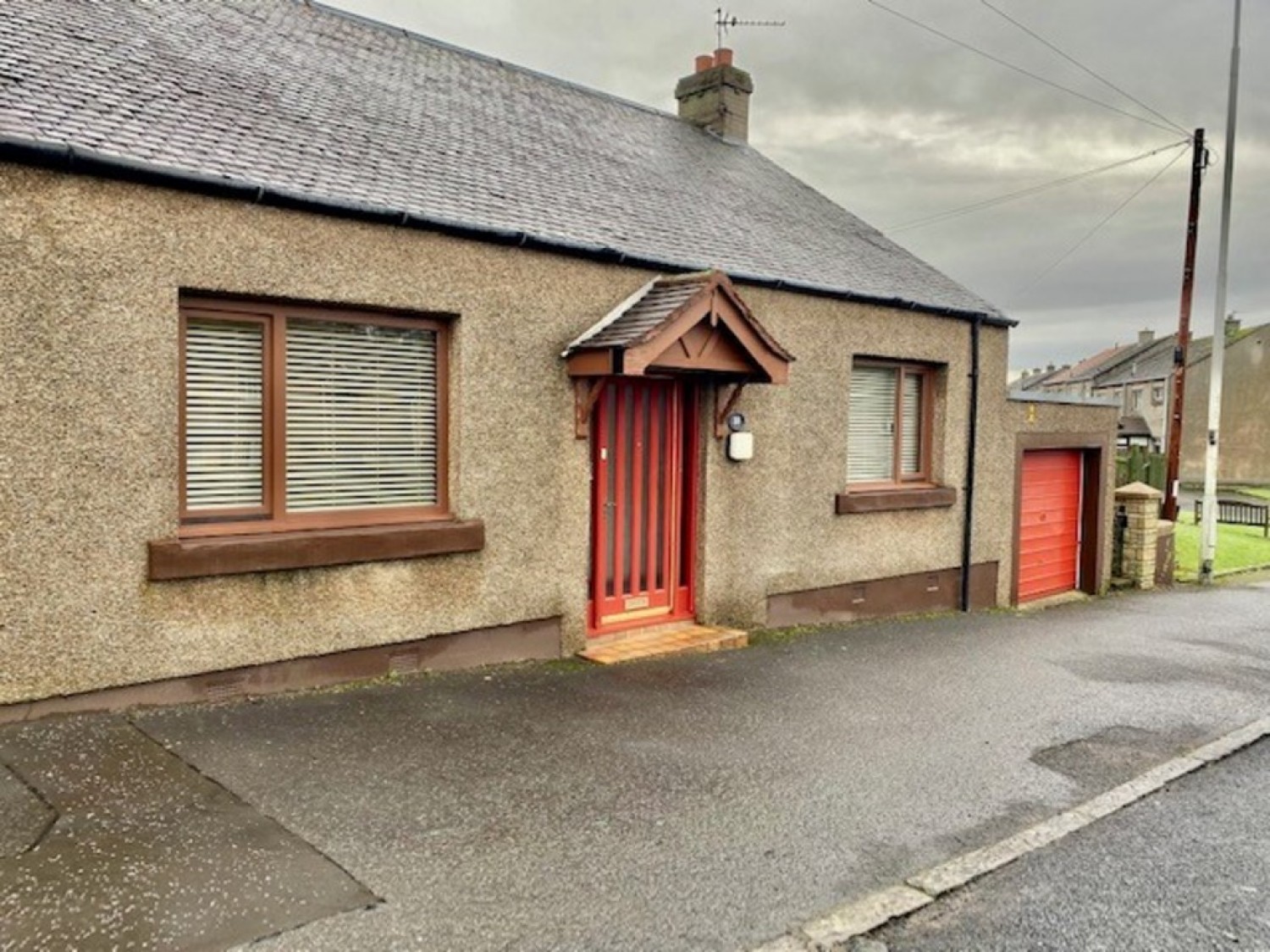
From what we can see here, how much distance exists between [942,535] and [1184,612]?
386 centimetres

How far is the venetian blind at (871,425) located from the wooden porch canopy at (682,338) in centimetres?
250

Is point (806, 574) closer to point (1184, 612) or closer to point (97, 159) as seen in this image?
point (1184, 612)

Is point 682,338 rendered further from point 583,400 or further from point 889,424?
point 889,424

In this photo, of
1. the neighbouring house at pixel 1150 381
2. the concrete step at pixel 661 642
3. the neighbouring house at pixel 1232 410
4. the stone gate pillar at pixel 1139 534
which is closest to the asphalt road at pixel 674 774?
the concrete step at pixel 661 642

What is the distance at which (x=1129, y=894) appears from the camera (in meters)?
4.05

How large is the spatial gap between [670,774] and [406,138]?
20.3 ft

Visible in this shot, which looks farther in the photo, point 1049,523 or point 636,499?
point 1049,523

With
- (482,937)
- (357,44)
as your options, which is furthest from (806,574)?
(357,44)

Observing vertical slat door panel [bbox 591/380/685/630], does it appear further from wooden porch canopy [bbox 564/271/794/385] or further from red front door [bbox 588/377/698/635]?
wooden porch canopy [bbox 564/271/794/385]

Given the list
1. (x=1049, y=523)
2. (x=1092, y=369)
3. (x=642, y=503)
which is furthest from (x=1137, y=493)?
(x=1092, y=369)

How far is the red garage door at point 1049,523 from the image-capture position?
1349 cm

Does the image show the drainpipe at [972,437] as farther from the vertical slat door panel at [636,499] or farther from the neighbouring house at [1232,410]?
the neighbouring house at [1232,410]

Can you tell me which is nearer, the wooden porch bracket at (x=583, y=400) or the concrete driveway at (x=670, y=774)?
the concrete driveway at (x=670, y=774)

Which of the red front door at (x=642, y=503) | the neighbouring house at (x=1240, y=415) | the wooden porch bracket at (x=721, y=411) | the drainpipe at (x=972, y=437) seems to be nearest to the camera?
the red front door at (x=642, y=503)
